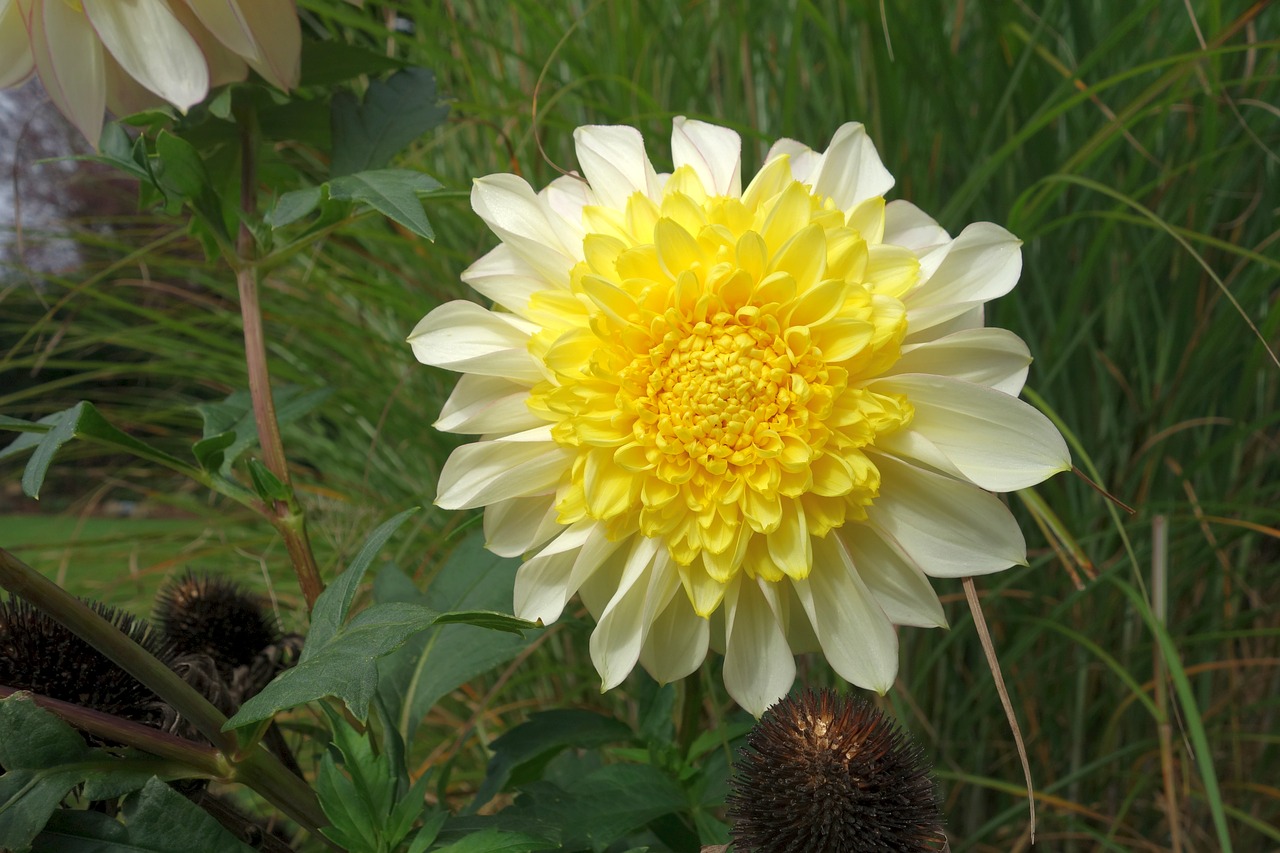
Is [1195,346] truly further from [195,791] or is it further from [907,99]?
[195,791]

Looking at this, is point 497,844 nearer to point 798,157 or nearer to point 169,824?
point 169,824

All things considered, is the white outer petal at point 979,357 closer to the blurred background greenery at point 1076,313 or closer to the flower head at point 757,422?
the flower head at point 757,422

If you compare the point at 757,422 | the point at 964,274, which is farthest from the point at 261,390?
the point at 964,274

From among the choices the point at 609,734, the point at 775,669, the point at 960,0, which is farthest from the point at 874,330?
the point at 960,0

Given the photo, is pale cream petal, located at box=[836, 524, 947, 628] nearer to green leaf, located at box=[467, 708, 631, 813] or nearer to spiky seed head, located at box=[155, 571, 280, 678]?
green leaf, located at box=[467, 708, 631, 813]

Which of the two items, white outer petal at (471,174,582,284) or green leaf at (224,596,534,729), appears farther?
white outer petal at (471,174,582,284)

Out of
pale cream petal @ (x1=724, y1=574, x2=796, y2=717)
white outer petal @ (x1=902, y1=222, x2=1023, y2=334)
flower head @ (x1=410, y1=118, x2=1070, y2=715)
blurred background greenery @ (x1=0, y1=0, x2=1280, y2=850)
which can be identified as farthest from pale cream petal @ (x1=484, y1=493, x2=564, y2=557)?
blurred background greenery @ (x1=0, y1=0, x2=1280, y2=850)

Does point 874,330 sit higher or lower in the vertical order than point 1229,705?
higher
